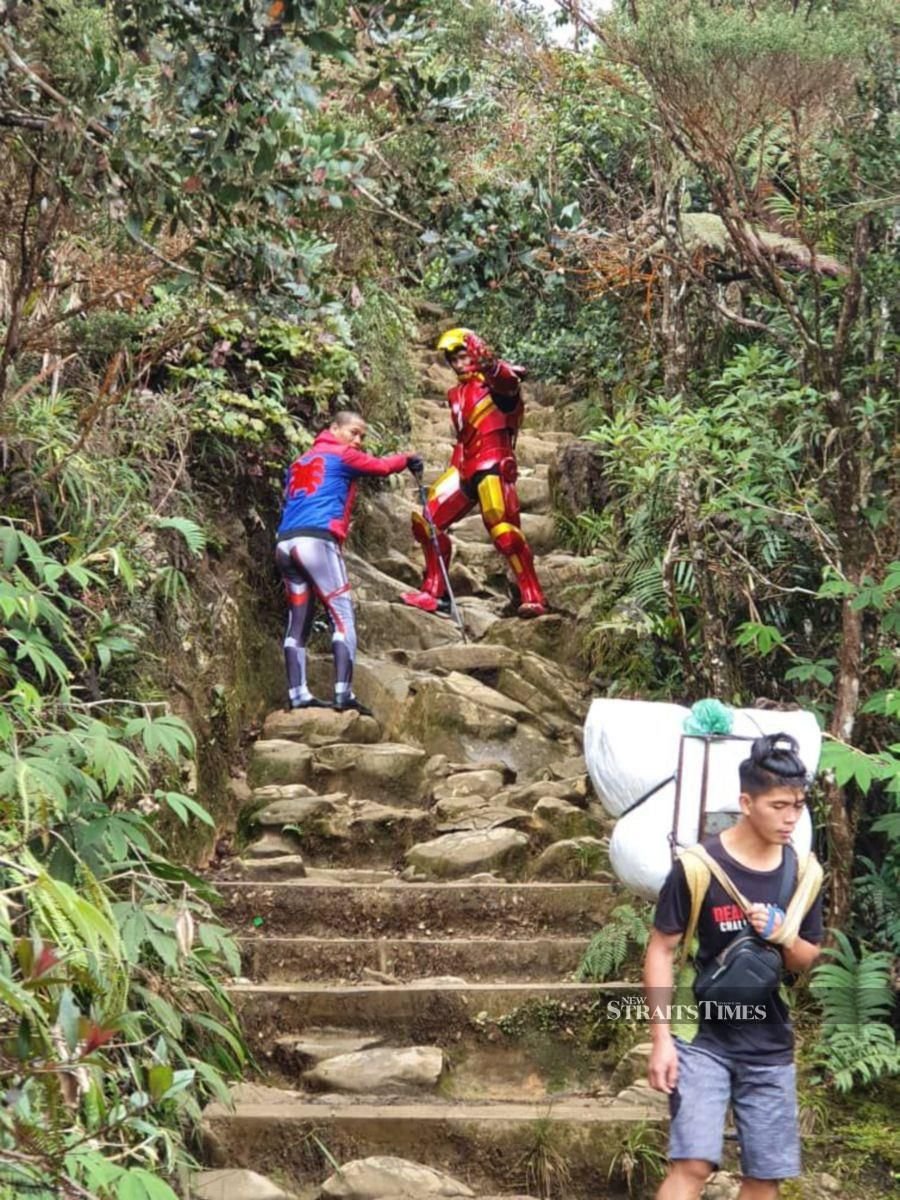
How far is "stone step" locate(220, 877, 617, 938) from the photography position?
20.9 feet

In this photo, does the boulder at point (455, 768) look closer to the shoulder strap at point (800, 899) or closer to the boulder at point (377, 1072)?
the boulder at point (377, 1072)

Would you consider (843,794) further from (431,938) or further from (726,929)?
(726,929)

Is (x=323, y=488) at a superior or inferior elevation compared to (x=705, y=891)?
superior

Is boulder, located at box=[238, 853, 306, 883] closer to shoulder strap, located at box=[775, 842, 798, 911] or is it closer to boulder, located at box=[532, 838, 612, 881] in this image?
boulder, located at box=[532, 838, 612, 881]

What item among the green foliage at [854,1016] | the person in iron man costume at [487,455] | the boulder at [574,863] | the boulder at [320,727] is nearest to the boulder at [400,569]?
the person in iron man costume at [487,455]

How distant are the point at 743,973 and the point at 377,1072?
2152mm

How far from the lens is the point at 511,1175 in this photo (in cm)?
481

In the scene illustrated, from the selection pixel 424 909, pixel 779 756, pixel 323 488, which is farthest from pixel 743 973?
pixel 323 488

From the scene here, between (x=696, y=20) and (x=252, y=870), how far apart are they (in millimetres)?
4256

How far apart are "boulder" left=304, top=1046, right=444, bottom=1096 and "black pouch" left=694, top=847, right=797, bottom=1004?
201cm

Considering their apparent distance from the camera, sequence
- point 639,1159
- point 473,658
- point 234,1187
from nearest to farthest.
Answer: point 234,1187 → point 639,1159 → point 473,658

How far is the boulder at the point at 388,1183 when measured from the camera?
180 inches

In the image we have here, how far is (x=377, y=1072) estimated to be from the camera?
5270 millimetres

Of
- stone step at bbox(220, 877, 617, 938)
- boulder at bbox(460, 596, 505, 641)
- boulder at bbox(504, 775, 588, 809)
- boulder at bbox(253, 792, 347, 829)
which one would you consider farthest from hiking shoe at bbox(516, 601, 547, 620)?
stone step at bbox(220, 877, 617, 938)
